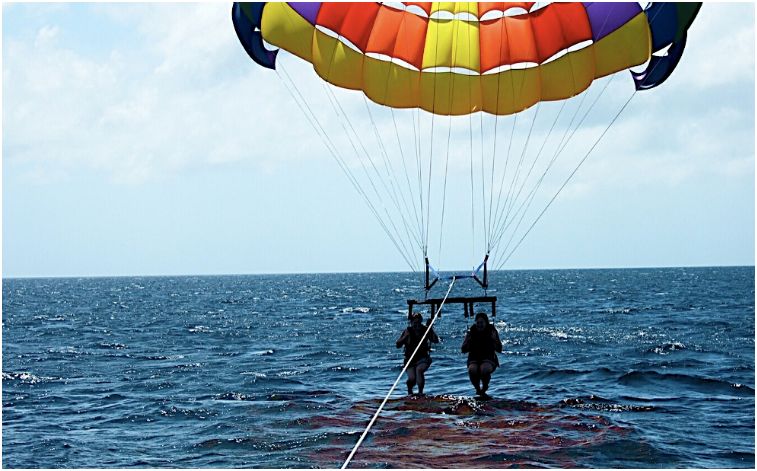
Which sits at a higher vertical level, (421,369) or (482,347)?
(482,347)

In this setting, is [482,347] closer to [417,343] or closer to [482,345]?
[482,345]

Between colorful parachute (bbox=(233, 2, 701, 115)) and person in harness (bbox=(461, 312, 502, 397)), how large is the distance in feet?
14.4

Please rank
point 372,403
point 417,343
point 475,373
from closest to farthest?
point 417,343 < point 475,373 < point 372,403

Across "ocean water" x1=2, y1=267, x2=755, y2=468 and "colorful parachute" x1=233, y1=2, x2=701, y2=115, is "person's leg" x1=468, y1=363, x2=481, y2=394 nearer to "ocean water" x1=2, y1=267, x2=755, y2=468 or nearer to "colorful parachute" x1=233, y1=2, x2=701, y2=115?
"ocean water" x1=2, y1=267, x2=755, y2=468

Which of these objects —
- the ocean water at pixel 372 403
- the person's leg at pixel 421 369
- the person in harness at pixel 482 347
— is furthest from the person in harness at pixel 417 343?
the person in harness at pixel 482 347

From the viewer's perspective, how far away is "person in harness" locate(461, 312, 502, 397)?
15070mm

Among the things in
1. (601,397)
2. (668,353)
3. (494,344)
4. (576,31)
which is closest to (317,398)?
(494,344)

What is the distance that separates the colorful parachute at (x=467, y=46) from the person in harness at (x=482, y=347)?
14.4 ft

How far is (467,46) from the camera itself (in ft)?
50.9

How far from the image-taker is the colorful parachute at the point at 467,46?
14562 millimetres

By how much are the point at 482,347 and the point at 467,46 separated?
19.2 feet

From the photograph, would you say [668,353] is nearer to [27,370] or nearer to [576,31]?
[576,31]

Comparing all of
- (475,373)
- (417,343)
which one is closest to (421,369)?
(417,343)

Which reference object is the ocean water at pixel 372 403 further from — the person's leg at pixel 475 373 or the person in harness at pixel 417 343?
the person in harness at pixel 417 343
